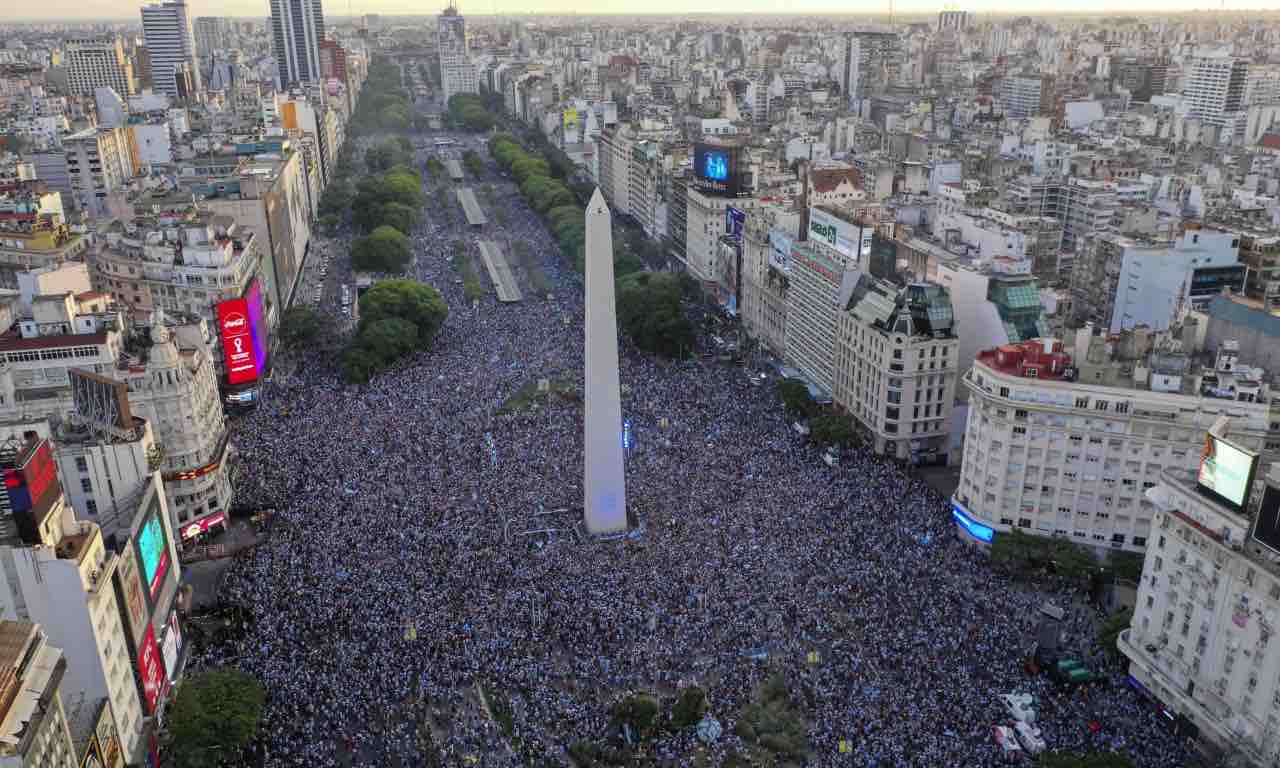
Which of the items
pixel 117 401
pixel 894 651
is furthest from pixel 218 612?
pixel 894 651

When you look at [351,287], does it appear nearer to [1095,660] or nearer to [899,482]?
[899,482]

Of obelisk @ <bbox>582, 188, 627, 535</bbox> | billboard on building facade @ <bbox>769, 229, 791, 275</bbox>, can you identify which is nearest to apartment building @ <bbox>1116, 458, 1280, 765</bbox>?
obelisk @ <bbox>582, 188, 627, 535</bbox>

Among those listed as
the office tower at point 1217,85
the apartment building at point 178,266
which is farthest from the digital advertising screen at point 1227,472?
the office tower at point 1217,85

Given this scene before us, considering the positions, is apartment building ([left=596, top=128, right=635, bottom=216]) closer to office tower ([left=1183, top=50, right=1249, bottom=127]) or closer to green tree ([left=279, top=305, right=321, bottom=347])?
green tree ([left=279, top=305, right=321, bottom=347])

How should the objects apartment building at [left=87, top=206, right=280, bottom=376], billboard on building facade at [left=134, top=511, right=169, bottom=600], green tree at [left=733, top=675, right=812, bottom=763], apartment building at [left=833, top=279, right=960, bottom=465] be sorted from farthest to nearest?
apartment building at [left=87, top=206, right=280, bottom=376] < apartment building at [left=833, top=279, right=960, bottom=465] < billboard on building facade at [left=134, top=511, right=169, bottom=600] < green tree at [left=733, top=675, right=812, bottom=763]

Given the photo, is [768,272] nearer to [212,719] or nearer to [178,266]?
[178,266]

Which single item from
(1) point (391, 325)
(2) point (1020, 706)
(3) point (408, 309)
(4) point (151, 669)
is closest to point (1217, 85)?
(3) point (408, 309)

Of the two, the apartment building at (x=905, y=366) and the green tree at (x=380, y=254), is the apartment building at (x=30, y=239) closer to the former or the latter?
the green tree at (x=380, y=254)
